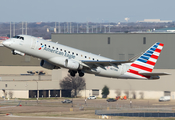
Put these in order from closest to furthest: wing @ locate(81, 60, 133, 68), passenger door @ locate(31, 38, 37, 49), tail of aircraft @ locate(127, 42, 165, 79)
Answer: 1. passenger door @ locate(31, 38, 37, 49)
2. wing @ locate(81, 60, 133, 68)
3. tail of aircraft @ locate(127, 42, 165, 79)

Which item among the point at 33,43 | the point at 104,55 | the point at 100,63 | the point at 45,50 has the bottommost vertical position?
the point at 100,63

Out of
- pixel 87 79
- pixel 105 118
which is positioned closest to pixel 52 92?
pixel 87 79

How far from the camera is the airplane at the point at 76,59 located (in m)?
63.6

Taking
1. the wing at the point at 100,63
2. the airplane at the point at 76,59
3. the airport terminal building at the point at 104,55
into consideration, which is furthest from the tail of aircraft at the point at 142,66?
the airport terminal building at the point at 104,55

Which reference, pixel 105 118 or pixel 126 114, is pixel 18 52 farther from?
pixel 126 114

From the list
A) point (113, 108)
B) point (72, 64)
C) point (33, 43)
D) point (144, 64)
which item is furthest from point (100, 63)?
point (113, 108)

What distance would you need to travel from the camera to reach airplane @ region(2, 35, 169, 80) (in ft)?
209

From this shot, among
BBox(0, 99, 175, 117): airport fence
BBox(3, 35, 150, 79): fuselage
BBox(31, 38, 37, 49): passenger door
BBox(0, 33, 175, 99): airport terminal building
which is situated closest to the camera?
BBox(3, 35, 150, 79): fuselage

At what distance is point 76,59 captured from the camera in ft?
218

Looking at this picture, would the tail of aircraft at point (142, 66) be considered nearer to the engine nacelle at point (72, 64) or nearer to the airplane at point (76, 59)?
the airplane at point (76, 59)

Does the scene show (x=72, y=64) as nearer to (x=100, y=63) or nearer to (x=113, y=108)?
(x=100, y=63)

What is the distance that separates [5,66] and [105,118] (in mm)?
97819

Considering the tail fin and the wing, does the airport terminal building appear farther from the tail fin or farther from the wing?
the wing

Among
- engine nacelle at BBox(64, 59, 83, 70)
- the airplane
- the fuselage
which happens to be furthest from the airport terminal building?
engine nacelle at BBox(64, 59, 83, 70)
